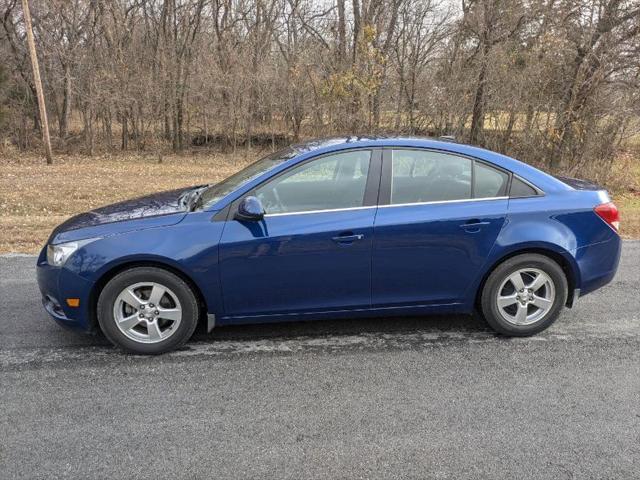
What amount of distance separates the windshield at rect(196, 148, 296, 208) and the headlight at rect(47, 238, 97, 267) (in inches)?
34.0

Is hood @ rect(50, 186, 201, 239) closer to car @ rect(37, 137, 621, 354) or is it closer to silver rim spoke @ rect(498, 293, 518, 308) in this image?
car @ rect(37, 137, 621, 354)

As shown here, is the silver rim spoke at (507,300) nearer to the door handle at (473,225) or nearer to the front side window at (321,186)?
the door handle at (473,225)

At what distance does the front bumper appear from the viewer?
3689 mm

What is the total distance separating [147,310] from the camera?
3773 mm

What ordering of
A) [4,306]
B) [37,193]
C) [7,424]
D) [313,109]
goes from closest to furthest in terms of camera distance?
[7,424], [4,306], [37,193], [313,109]

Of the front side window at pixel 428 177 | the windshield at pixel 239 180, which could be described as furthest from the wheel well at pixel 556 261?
the windshield at pixel 239 180

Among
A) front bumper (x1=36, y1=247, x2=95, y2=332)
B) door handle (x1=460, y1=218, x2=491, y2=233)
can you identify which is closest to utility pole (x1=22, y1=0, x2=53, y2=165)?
front bumper (x1=36, y1=247, x2=95, y2=332)

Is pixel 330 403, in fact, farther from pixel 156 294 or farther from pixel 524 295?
pixel 524 295

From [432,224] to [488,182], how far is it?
0.61m

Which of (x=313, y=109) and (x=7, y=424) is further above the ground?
(x=313, y=109)

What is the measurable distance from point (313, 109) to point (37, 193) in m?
10.8

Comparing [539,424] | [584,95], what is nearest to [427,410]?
[539,424]

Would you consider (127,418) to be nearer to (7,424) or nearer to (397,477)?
(7,424)

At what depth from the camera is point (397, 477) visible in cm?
259
